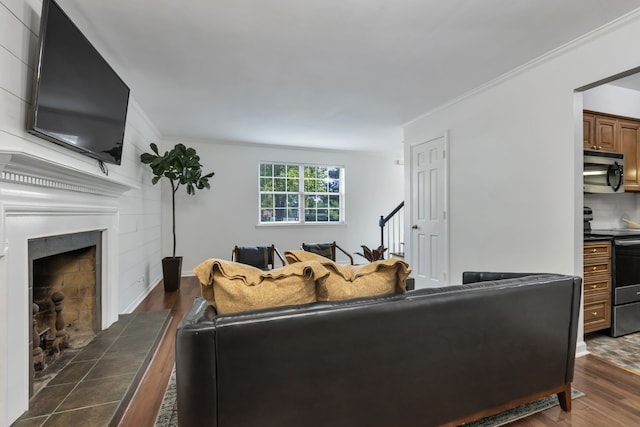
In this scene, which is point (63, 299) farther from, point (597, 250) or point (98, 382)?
point (597, 250)

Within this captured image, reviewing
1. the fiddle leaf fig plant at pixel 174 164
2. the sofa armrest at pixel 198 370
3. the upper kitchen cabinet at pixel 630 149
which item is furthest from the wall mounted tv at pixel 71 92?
the upper kitchen cabinet at pixel 630 149

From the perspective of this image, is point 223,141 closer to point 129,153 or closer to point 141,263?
point 129,153

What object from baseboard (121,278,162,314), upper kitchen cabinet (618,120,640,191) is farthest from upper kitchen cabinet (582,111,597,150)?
baseboard (121,278,162,314)

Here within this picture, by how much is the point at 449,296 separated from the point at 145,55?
9.39ft

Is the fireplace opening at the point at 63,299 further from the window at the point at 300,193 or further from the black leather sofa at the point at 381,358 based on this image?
the window at the point at 300,193

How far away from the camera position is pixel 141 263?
3.85 m

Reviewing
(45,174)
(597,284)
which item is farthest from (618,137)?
(45,174)

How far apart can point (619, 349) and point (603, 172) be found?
163cm

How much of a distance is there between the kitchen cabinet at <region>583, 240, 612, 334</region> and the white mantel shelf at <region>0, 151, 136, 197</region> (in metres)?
3.85

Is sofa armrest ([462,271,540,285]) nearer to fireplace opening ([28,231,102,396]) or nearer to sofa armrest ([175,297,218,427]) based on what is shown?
sofa armrest ([175,297,218,427])

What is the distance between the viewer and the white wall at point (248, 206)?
534cm

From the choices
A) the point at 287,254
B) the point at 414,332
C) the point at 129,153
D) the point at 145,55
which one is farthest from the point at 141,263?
the point at 414,332

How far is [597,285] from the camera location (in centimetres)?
261

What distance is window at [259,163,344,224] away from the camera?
232 inches
